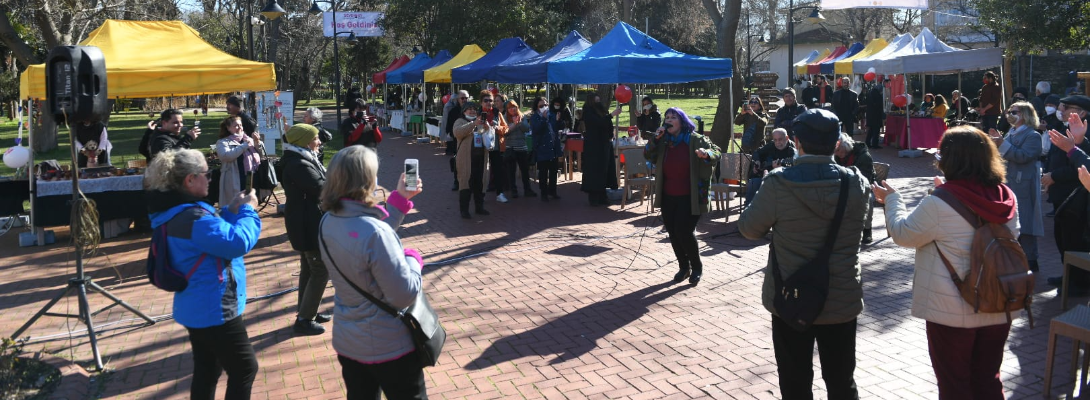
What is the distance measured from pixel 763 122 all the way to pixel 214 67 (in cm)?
729

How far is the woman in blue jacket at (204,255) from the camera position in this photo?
3.65 metres

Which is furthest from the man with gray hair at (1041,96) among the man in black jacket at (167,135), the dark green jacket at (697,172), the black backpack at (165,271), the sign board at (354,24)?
the sign board at (354,24)

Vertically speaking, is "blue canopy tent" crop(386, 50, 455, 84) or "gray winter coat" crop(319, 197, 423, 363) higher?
"blue canopy tent" crop(386, 50, 455, 84)

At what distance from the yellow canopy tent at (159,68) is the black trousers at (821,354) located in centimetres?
787

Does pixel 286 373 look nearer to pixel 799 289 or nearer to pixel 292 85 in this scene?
pixel 799 289

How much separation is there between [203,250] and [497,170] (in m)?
8.86

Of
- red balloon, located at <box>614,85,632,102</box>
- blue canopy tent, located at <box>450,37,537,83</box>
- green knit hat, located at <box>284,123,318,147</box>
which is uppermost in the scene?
blue canopy tent, located at <box>450,37,537,83</box>

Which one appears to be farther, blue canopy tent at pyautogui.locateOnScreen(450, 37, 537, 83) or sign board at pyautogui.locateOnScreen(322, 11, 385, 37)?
sign board at pyautogui.locateOnScreen(322, 11, 385, 37)

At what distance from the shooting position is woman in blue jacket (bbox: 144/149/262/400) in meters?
3.65

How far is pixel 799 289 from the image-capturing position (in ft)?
11.4

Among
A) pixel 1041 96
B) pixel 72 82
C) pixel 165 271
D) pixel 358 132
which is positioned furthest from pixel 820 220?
pixel 1041 96

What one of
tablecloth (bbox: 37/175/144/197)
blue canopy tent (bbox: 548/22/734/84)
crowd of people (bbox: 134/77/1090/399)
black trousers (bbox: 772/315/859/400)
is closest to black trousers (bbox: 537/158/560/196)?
blue canopy tent (bbox: 548/22/734/84)

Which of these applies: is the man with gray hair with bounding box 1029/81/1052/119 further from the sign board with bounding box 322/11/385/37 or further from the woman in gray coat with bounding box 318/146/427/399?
the sign board with bounding box 322/11/385/37

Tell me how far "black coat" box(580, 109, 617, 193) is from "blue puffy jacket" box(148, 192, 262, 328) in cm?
803
